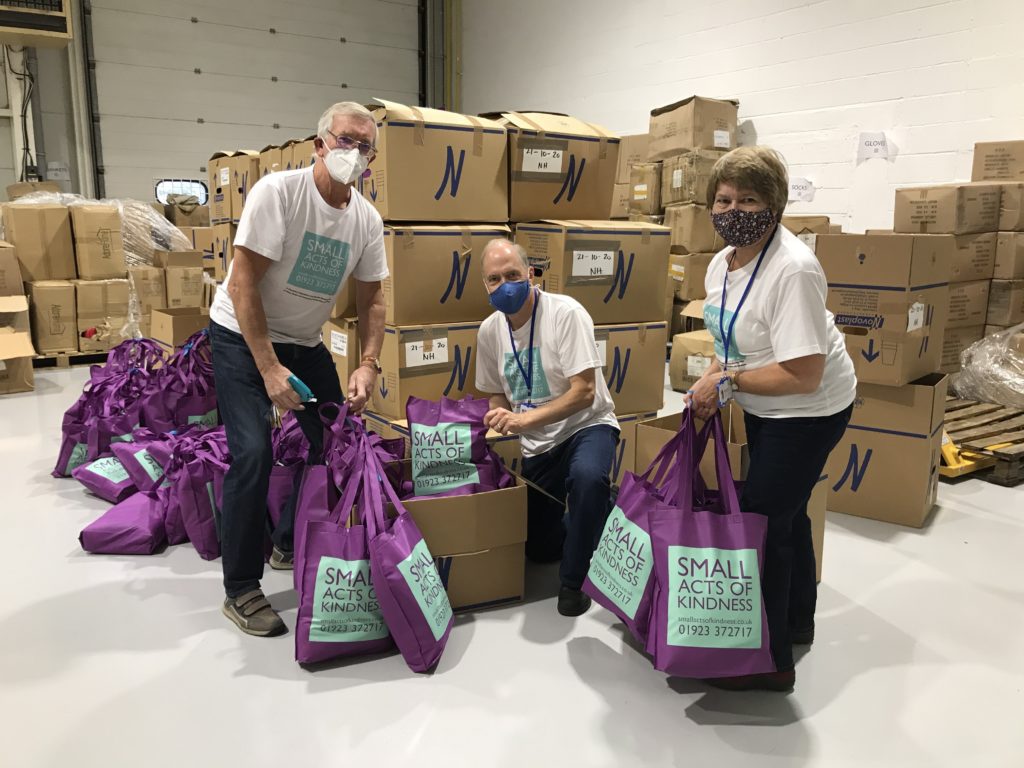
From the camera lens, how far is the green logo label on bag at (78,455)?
3.40 metres

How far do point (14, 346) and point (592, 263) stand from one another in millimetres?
3913

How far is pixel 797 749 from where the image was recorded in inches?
67.7

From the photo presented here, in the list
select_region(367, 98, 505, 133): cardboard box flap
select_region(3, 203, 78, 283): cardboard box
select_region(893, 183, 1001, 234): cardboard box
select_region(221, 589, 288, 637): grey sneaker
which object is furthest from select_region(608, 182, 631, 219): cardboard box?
select_region(221, 589, 288, 637): grey sneaker

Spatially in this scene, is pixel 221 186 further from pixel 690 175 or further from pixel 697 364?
pixel 690 175

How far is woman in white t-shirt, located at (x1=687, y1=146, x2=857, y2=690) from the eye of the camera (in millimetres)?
1695

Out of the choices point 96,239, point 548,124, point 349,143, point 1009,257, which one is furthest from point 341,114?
point 96,239

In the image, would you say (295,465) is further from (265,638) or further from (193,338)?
(193,338)

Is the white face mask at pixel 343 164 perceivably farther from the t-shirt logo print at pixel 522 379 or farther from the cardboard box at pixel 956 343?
the cardboard box at pixel 956 343

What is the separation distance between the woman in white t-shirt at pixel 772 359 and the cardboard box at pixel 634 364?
44.2 inches

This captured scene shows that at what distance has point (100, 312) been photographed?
5922 mm

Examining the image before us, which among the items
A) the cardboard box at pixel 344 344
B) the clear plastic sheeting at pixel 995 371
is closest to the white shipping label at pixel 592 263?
the cardboard box at pixel 344 344

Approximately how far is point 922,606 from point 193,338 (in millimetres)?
2988

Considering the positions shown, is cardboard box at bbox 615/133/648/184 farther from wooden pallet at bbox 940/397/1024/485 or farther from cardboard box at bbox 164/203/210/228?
cardboard box at bbox 164/203/210/228

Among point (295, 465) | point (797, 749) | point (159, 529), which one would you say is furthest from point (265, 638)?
point (797, 749)
